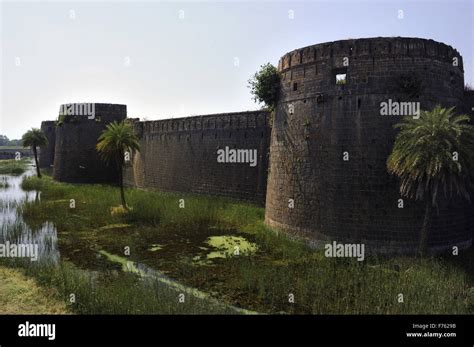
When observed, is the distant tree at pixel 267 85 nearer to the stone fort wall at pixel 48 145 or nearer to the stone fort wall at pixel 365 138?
the stone fort wall at pixel 365 138

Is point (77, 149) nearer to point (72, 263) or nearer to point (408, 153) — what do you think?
point (72, 263)

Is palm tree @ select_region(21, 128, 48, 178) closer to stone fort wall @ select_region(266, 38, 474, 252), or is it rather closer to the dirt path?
the dirt path

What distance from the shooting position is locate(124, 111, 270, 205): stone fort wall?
20219mm

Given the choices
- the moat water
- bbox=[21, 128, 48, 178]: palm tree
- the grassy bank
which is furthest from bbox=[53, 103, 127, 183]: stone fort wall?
the moat water

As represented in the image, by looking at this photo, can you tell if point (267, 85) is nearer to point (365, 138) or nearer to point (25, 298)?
point (365, 138)

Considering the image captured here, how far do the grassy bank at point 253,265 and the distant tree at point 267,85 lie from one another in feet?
18.0

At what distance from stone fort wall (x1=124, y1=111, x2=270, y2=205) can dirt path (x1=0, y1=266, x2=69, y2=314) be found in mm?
12151

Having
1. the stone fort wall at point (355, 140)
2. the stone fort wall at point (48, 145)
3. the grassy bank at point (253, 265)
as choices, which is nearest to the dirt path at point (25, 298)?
the grassy bank at point (253, 265)

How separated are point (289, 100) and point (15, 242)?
1214 centimetres

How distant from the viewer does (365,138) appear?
11.9 metres

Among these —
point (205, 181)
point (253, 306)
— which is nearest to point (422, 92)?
point (253, 306)

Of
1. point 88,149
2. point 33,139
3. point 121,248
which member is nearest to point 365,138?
point 121,248

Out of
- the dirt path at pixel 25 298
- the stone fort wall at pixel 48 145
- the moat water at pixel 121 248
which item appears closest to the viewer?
the dirt path at pixel 25 298

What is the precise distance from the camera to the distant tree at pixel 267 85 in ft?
48.8
